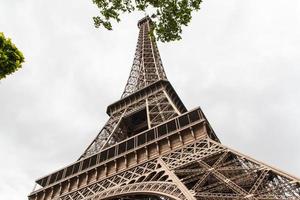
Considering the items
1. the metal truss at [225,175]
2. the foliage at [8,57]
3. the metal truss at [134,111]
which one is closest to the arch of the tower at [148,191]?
the metal truss at [225,175]

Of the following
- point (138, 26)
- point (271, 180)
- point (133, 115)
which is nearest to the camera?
point (271, 180)

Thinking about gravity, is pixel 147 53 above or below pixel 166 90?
above

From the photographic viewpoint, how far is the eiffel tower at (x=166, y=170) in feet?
47.4

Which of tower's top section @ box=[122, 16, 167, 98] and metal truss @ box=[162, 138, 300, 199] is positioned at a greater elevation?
tower's top section @ box=[122, 16, 167, 98]

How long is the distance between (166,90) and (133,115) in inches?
160

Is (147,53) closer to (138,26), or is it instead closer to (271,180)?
(138,26)

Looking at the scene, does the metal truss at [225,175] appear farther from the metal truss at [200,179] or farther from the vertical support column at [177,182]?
the vertical support column at [177,182]

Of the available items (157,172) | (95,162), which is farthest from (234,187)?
(95,162)

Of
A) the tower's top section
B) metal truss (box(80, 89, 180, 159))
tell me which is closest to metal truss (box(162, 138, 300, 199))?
metal truss (box(80, 89, 180, 159))

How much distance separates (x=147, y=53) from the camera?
4647cm

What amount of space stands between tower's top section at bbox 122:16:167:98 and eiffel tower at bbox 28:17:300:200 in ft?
25.8

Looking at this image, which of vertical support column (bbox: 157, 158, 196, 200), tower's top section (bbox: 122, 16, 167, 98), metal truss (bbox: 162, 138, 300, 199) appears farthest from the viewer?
tower's top section (bbox: 122, 16, 167, 98)

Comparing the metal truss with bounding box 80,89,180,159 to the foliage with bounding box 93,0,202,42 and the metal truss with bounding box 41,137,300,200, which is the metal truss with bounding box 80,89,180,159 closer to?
the metal truss with bounding box 41,137,300,200

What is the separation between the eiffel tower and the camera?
1444cm
